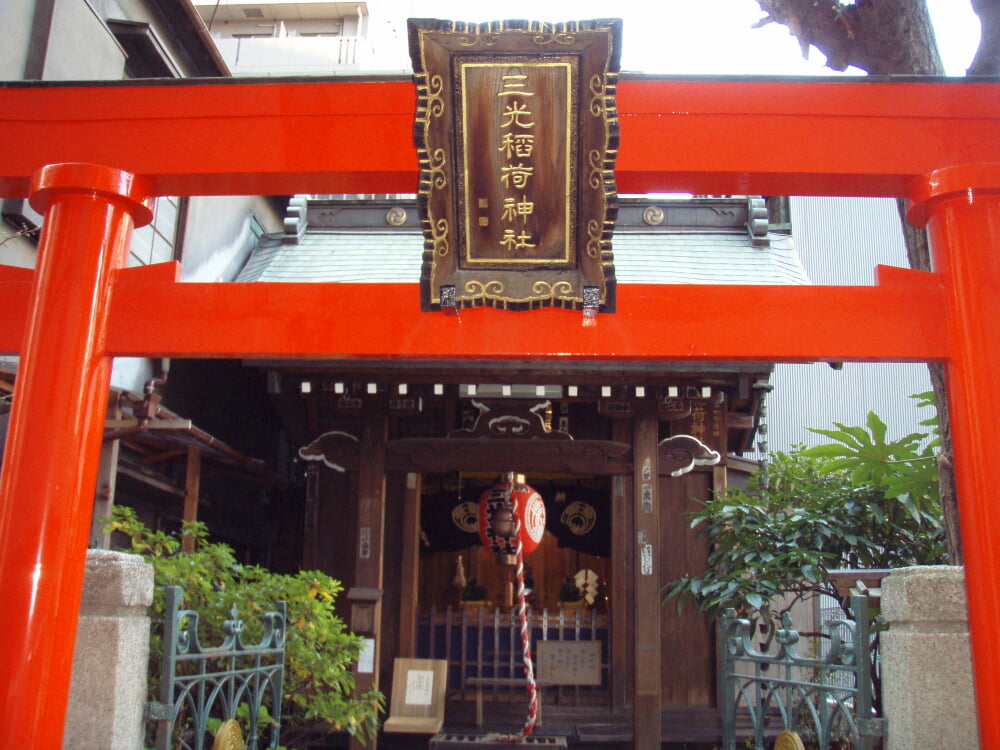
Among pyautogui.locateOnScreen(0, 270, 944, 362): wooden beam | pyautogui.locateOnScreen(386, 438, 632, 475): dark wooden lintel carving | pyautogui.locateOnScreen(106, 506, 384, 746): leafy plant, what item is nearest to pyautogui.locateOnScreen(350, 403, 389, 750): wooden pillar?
pyautogui.locateOnScreen(386, 438, 632, 475): dark wooden lintel carving

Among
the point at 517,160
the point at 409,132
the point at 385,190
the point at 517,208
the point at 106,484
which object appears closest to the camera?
the point at 517,160

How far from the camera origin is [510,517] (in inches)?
394

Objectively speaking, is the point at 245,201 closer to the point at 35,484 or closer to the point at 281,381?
the point at 281,381

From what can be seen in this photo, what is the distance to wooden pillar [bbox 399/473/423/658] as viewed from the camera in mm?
10109

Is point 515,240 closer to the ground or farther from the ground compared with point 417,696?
farther from the ground

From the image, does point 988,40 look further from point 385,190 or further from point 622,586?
point 622,586

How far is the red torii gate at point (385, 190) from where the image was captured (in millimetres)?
4324

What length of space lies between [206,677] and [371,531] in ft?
18.0

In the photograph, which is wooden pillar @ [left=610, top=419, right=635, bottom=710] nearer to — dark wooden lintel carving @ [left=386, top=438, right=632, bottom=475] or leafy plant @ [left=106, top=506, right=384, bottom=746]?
dark wooden lintel carving @ [left=386, top=438, right=632, bottom=475]

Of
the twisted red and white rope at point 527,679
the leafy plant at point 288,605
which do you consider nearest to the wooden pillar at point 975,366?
the leafy plant at point 288,605

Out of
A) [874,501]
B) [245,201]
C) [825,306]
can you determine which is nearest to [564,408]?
[874,501]

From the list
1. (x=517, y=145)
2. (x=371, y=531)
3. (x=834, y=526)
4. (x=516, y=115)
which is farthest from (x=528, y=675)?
(x=516, y=115)

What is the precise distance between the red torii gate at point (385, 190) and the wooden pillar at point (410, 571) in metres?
5.95

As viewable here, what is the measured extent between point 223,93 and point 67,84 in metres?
0.90
